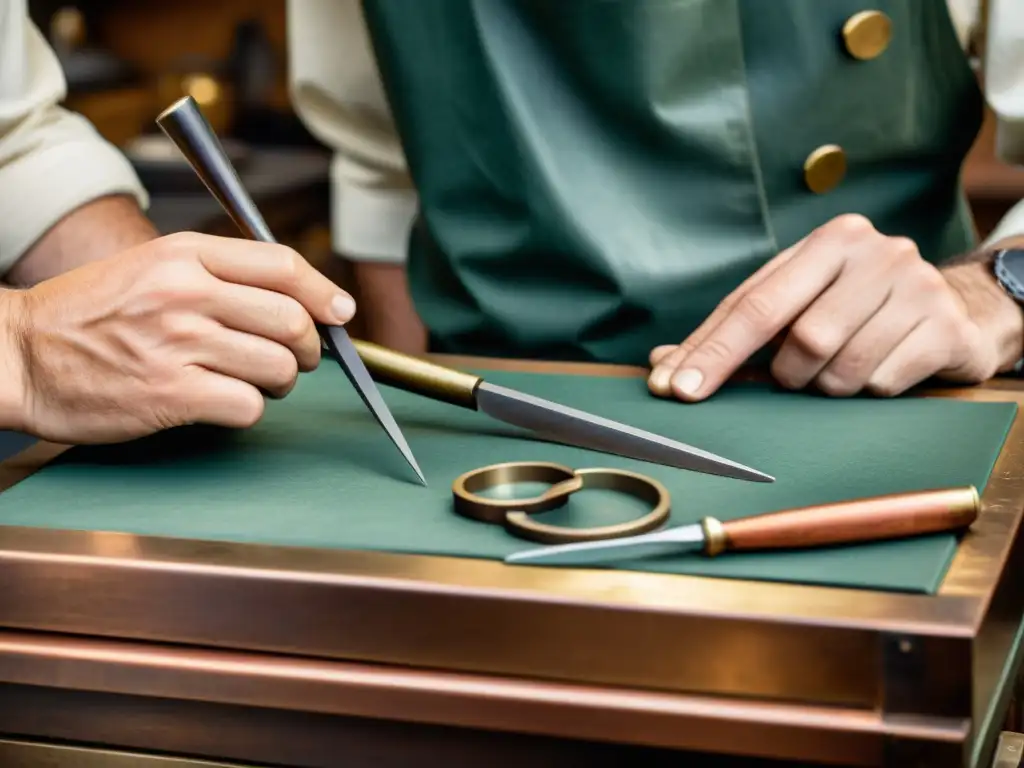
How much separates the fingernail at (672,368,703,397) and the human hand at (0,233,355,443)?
9.7 inches

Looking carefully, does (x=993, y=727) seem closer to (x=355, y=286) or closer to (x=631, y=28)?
(x=631, y=28)

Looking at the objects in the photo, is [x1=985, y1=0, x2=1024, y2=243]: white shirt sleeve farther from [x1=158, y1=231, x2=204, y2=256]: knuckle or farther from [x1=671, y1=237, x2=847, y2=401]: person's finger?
[x1=158, y1=231, x2=204, y2=256]: knuckle

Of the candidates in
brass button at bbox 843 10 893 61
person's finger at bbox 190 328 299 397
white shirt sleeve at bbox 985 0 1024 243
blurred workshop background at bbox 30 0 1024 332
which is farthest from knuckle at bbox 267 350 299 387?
blurred workshop background at bbox 30 0 1024 332

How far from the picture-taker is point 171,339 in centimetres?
77

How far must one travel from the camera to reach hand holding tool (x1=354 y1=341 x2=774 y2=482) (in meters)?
0.75

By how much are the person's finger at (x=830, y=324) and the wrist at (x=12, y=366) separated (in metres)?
0.50

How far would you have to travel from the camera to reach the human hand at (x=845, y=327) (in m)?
0.90

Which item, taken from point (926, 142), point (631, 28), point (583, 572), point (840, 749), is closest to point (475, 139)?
point (631, 28)

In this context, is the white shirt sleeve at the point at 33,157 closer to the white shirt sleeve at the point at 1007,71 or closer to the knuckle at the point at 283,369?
the knuckle at the point at 283,369

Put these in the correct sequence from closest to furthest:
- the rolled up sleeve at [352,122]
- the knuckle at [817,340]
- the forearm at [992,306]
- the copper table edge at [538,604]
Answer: the copper table edge at [538,604], the knuckle at [817,340], the forearm at [992,306], the rolled up sleeve at [352,122]

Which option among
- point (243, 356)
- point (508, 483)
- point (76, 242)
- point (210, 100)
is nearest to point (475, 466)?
point (508, 483)

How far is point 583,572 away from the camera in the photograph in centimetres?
61

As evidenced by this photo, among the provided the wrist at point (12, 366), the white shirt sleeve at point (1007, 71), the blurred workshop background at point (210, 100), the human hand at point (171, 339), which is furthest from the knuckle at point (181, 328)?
the blurred workshop background at point (210, 100)

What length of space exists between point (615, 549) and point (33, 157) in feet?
2.78
